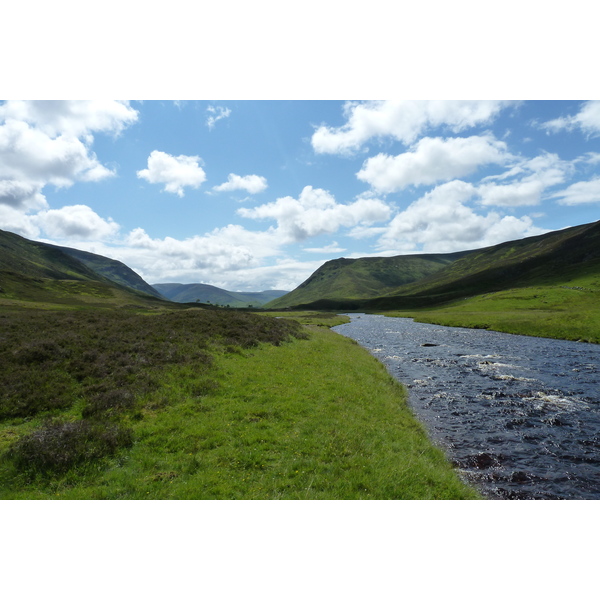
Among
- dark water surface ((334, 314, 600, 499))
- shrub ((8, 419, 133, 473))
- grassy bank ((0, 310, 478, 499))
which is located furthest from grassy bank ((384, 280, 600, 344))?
shrub ((8, 419, 133, 473))

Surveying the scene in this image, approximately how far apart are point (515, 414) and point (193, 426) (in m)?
19.6

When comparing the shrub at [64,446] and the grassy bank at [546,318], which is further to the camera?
the grassy bank at [546,318]

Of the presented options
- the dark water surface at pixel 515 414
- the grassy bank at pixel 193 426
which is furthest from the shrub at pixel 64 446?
the dark water surface at pixel 515 414

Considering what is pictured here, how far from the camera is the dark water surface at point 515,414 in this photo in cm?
1284

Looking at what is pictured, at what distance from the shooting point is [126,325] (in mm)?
31609

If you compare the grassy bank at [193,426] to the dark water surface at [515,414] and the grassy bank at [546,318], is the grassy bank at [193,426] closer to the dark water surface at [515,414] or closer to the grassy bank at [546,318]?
the dark water surface at [515,414]

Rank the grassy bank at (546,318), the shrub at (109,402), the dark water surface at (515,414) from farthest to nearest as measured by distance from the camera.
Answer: the grassy bank at (546,318) → the shrub at (109,402) → the dark water surface at (515,414)

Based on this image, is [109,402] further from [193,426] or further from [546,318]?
[546,318]

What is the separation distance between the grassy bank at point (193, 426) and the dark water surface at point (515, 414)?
6.85 ft

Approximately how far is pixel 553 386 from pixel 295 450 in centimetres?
2441

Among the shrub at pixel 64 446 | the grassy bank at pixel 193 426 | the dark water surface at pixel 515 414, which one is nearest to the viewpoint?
the grassy bank at pixel 193 426

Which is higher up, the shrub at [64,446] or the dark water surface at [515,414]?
the shrub at [64,446]

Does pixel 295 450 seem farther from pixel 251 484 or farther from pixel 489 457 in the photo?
pixel 489 457

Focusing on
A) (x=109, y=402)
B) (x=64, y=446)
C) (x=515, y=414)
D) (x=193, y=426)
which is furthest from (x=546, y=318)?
(x=64, y=446)
